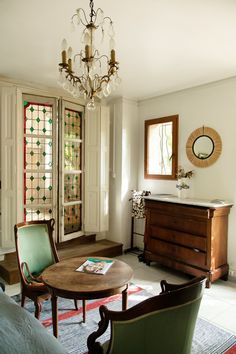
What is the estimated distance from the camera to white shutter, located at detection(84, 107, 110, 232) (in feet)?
14.4

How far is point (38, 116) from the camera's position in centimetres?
397

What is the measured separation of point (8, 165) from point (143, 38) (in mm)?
2399

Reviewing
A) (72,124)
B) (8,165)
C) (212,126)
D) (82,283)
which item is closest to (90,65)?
(82,283)

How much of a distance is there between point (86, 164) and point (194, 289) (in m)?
3.46

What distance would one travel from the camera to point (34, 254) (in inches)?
102

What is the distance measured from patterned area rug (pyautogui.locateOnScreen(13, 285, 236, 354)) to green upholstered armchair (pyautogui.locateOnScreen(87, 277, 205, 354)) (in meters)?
1.10

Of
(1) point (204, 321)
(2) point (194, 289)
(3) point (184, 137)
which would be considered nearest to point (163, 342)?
(2) point (194, 289)

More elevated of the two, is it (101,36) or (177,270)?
(101,36)

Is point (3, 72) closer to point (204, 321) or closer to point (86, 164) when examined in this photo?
point (86, 164)

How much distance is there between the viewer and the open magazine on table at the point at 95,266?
214 cm

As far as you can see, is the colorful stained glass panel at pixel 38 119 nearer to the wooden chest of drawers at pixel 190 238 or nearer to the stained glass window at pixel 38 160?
the stained glass window at pixel 38 160

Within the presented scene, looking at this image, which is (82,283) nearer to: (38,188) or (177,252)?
(177,252)

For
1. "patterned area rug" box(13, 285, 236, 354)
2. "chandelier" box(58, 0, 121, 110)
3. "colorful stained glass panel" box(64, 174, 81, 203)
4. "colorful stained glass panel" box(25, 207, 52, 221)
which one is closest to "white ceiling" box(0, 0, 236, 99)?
"chandelier" box(58, 0, 121, 110)

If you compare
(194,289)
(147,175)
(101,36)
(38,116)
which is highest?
(101,36)
